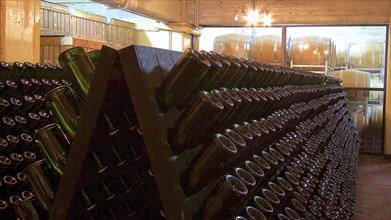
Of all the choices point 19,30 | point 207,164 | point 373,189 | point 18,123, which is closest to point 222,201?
point 207,164

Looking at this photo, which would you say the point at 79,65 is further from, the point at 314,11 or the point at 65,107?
the point at 314,11

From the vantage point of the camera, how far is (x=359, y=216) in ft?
15.6

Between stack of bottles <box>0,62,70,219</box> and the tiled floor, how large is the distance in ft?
11.5

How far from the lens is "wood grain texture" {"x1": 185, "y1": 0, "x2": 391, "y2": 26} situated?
9.09 m

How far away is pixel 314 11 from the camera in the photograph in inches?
367

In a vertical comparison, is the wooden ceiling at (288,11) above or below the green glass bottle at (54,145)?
above

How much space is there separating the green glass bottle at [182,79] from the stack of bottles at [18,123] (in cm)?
91

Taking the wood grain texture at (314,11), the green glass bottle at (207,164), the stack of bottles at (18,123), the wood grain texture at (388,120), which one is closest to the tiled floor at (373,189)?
the wood grain texture at (388,120)

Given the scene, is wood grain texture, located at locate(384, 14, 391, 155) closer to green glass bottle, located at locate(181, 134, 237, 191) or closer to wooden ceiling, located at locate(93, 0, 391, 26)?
wooden ceiling, located at locate(93, 0, 391, 26)

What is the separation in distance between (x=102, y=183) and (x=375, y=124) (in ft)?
28.9

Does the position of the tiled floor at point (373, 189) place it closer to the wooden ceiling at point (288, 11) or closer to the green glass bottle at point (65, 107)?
the wooden ceiling at point (288, 11)

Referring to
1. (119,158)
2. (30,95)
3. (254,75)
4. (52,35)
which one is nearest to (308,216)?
(254,75)

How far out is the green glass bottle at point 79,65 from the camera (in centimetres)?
133

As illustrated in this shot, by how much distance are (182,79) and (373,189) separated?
5532 millimetres
